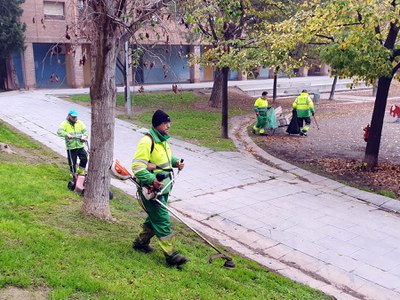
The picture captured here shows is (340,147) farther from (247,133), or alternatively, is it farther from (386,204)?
(386,204)

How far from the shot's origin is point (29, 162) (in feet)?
29.5

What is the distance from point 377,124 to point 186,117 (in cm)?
933

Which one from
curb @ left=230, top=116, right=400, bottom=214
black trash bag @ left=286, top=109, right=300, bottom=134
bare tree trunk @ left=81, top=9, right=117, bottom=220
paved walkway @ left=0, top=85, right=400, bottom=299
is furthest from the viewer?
black trash bag @ left=286, top=109, right=300, bottom=134

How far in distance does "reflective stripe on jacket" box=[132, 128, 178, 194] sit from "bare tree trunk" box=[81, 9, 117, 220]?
114 cm

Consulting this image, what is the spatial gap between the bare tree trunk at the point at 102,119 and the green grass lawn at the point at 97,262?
285 millimetres

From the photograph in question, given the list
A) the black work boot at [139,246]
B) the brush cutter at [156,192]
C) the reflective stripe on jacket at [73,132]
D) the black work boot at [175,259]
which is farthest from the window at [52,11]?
the black work boot at [175,259]

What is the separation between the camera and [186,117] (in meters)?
18.2

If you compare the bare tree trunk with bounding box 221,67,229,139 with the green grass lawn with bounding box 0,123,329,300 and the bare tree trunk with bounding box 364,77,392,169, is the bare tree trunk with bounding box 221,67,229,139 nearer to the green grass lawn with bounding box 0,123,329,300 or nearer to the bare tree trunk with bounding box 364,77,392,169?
the bare tree trunk with bounding box 364,77,392,169

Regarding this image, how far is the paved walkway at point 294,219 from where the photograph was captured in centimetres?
562

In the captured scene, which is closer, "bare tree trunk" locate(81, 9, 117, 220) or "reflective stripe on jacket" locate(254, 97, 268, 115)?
"bare tree trunk" locate(81, 9, 117, 220)

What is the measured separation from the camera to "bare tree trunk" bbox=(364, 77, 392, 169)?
1014 cm

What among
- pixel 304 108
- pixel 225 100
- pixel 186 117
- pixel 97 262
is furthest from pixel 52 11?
pixel 97 262

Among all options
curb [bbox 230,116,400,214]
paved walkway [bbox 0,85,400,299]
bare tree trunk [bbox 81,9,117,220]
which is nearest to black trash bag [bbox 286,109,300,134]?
curb [bbox 230,116,400,214]

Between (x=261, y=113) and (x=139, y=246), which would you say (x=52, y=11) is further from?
(x=139, y=246)
